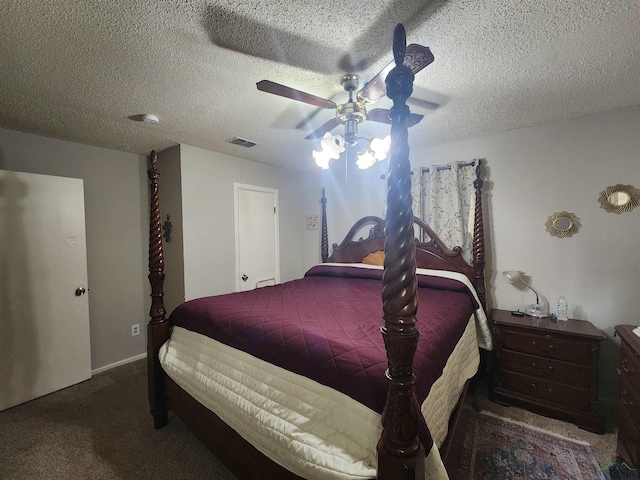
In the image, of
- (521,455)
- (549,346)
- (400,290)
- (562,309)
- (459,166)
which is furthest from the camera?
(459,166)

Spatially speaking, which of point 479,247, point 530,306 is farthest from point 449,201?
point 530,306

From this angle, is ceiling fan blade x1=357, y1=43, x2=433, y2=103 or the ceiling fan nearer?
ceiling fan blade x1=357, y1=43, x2=433, y2=103

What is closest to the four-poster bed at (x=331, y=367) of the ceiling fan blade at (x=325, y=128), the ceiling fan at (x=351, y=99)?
the ceiling fan at (x=351, y=99)

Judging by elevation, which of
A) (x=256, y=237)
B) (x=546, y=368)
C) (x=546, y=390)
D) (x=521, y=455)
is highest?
(x=256, y=237)

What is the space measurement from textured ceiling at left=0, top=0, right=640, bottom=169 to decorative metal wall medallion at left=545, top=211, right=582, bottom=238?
0.83 m

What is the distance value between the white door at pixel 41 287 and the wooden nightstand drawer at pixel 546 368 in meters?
3.85

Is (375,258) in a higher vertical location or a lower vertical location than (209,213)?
lower

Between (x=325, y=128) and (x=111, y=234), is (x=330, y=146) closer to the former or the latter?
(x=325, y=128)

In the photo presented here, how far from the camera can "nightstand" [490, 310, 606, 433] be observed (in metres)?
1.94

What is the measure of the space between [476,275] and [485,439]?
1325 millimetres

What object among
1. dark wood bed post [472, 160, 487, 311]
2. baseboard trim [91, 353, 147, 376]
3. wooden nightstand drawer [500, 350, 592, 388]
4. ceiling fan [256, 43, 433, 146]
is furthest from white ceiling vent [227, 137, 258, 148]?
wooden nightstand drawer [500, 350, 592, 388]

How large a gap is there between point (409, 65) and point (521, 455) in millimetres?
2362

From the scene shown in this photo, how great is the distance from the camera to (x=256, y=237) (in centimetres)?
372

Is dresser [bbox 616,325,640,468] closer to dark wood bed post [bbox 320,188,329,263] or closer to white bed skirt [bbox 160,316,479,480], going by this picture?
white bed skirt [bbox 160,316,479,480]
